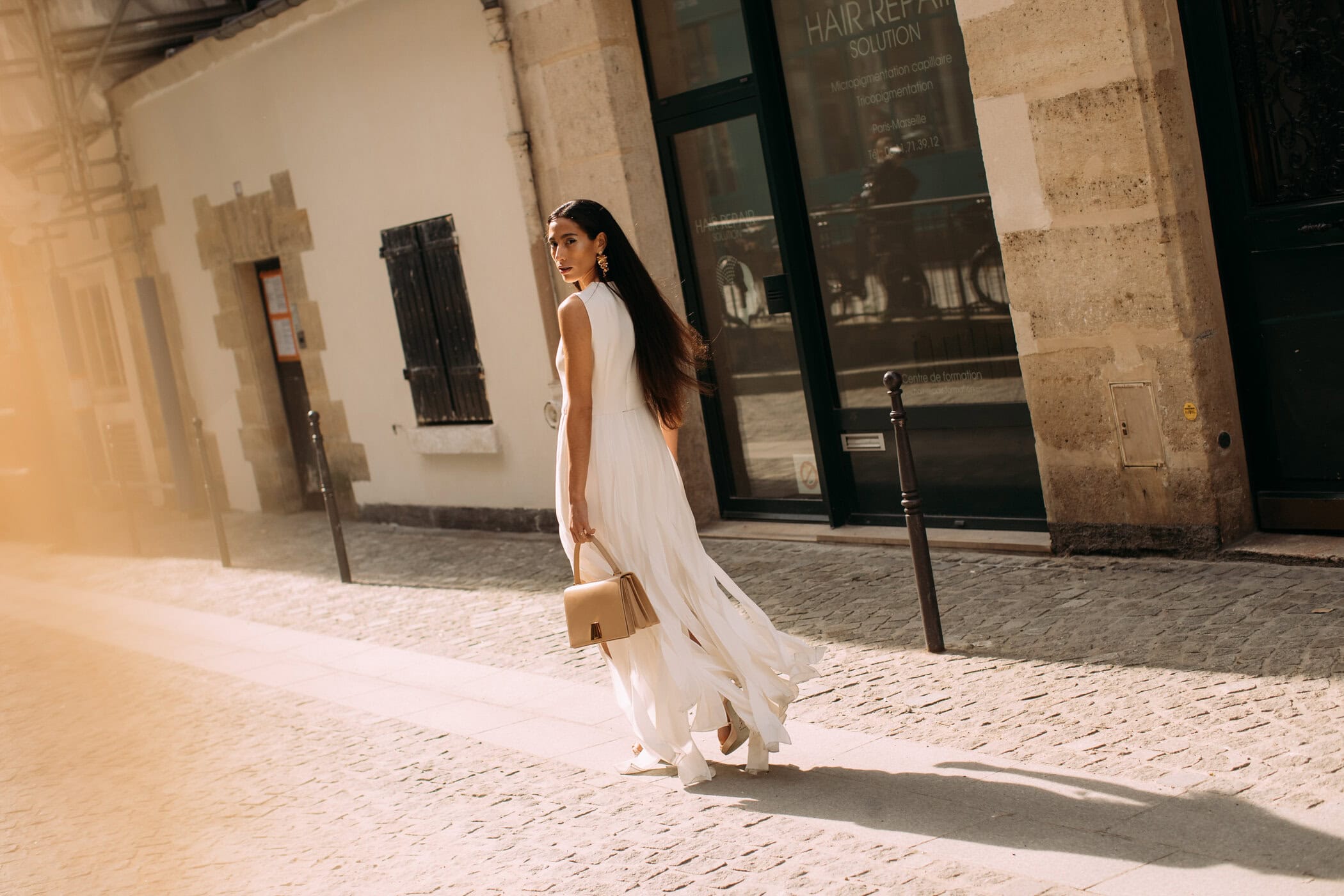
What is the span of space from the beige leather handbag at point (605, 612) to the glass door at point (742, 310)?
3.81 m

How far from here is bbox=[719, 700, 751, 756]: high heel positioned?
4812 millimetres

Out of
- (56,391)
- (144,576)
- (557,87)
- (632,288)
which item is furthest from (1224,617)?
(56,391)

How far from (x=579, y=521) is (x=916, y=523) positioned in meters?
1.52

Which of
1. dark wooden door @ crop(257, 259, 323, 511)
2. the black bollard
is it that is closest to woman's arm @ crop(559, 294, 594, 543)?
the black bollard

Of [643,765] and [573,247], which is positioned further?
[643,765]

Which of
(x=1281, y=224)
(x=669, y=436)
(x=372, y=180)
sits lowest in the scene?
(x=669, y=436)

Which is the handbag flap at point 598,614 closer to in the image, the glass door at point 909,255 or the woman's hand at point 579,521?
the woman's hand at point 579,521

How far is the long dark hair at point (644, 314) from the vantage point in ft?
15.9

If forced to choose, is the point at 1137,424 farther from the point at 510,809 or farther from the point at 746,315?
the point at 510,809

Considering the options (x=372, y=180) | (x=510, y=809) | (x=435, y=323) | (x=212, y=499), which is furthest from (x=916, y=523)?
(x=212, y=499)

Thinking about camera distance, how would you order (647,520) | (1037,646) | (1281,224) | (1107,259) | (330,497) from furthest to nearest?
(330,497)
(1107,259)
(1281,224)
(1037,646)
(647,520)

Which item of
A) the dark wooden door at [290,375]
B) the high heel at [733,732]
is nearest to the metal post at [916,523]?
the high heel at [733,732]

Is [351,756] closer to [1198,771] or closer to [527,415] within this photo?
[1198,771]

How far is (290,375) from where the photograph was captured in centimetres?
1393
